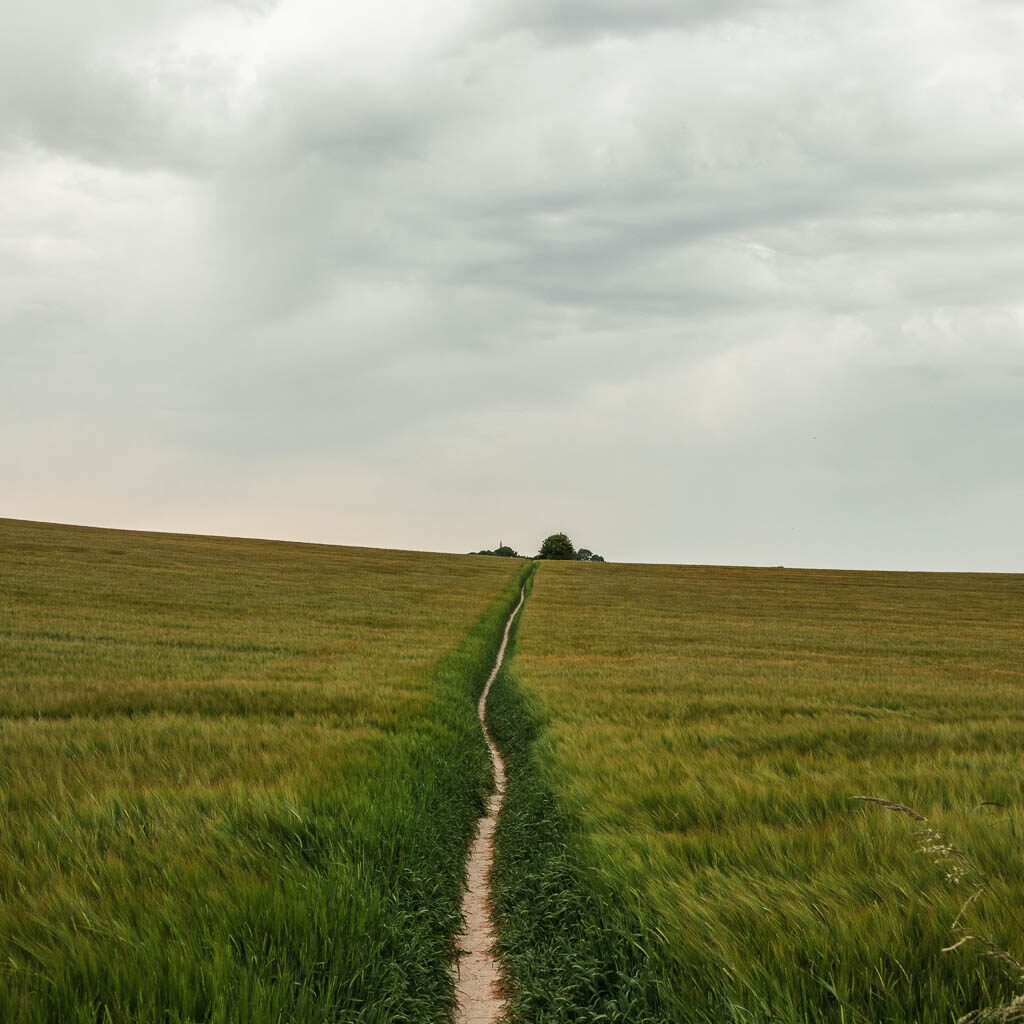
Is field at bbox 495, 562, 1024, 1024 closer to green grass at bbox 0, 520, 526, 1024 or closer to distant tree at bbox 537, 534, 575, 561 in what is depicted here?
green grass at bbox 0, 520, 526, 1024

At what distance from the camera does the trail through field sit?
4.08 meters

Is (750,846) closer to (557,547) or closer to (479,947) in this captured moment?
(479,947)

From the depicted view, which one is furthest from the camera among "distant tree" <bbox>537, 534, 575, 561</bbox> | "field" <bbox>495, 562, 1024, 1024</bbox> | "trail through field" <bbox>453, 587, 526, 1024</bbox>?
"distant tree" <bbox>537, 534, 575, 561</bbox>

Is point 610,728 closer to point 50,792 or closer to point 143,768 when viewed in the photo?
point 143,768

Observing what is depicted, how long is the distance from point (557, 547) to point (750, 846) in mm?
106473

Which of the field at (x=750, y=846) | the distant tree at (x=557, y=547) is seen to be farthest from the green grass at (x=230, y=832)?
the distant tree at (x=557, y=547)

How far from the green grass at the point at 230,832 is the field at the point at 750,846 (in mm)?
806

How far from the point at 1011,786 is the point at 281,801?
19.2 ft

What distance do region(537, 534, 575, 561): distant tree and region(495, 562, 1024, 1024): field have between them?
9613 centimetres

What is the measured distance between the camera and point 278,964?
3369 millimetres

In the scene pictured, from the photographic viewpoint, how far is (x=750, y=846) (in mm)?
4480

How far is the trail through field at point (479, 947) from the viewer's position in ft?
13.4

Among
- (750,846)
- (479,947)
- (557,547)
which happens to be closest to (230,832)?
(479,947)

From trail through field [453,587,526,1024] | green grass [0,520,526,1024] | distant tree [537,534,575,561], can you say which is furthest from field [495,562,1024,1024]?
distant tree [537,534,575,561]
